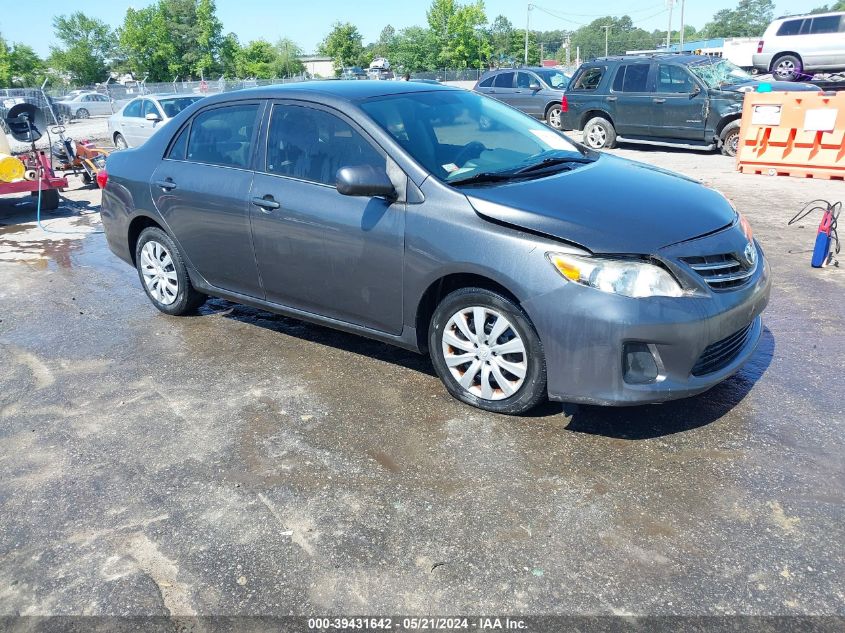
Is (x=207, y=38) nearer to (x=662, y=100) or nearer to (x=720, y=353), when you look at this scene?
(x=662, y=100)

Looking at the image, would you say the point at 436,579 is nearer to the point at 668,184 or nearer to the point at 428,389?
the point at 428,389

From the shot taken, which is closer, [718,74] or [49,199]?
[49,199]

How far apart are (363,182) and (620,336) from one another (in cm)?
160

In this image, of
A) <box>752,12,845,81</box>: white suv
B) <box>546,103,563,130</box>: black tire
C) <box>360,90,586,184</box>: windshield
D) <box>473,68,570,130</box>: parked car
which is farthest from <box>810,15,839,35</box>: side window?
<box>360,90,586,184</box>: windshield

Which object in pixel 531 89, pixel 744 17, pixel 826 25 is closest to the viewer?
pixel 531 89

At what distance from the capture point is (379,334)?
14.1 ft

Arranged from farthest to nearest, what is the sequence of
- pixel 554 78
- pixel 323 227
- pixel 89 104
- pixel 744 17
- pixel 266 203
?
pixel 744 17 < pixel 89 104 < pixel 554 78 < pixel 266 203 < pixel 323 227

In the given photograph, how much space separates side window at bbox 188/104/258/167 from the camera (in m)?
4.80

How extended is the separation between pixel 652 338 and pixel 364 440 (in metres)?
1.55

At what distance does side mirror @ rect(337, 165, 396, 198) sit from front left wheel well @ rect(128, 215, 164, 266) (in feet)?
7.52

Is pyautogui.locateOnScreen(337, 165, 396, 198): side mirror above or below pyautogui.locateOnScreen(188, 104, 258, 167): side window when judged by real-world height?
below

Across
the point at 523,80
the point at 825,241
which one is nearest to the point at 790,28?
the point at 523,80

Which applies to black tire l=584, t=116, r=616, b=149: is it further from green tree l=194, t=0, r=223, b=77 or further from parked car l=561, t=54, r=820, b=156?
green tree l=194, t=0, r=223, b=77

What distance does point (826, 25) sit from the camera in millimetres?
21641
